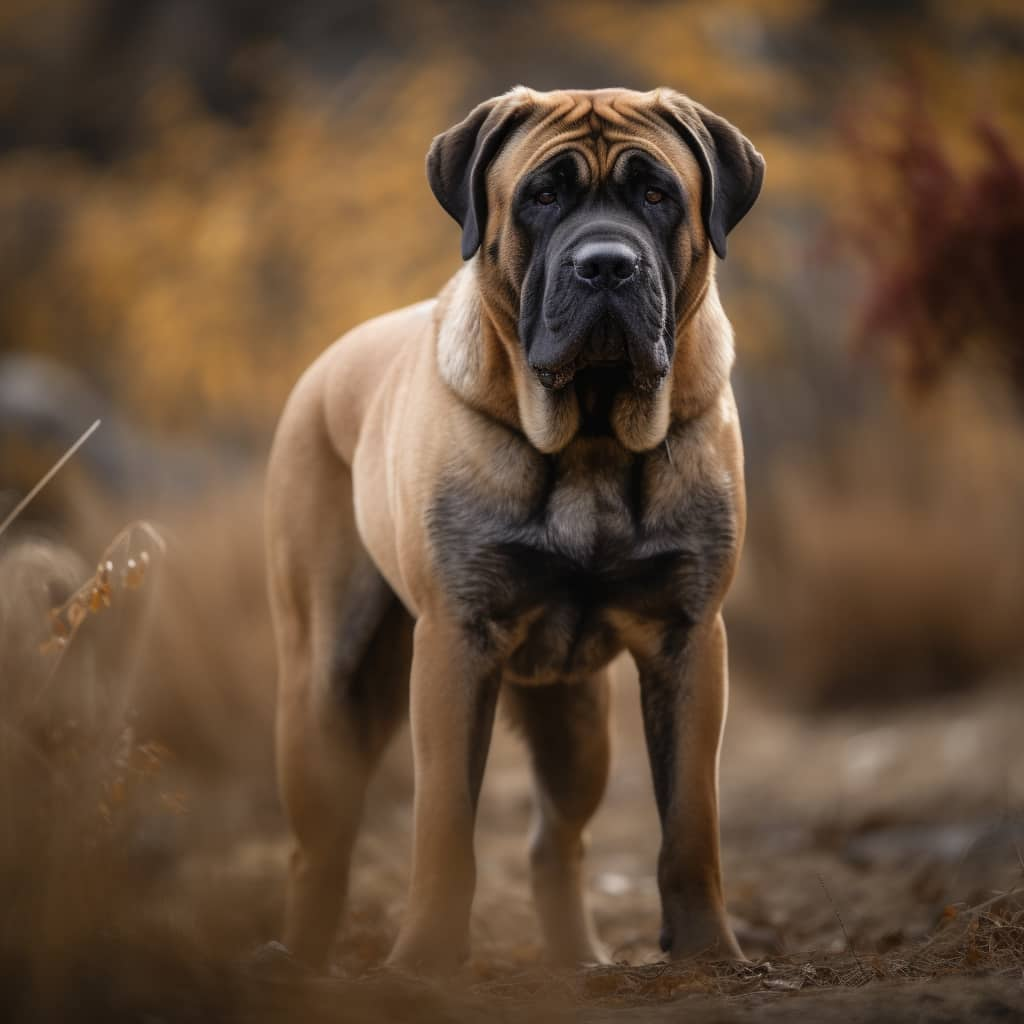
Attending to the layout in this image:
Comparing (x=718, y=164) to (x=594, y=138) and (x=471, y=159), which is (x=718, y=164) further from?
(x=471, y=159)

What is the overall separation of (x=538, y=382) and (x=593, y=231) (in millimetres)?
370

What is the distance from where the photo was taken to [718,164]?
3520 millimetres

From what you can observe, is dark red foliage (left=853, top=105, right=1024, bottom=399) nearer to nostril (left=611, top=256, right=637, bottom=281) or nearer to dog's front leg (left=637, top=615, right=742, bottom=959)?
dog's front leg (left=637, top=615, right=742, bottom=959)

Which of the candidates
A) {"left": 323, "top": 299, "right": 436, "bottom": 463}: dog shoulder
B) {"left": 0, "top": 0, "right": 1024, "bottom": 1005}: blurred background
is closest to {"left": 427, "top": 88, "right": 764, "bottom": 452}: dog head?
{"left": 323, "top": 299, "right": 436, "bottom": 463}: dog shoulder

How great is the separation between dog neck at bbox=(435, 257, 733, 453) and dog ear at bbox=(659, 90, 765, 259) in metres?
0.16

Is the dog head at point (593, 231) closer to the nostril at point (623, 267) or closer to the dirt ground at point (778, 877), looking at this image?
the nostril at point (623, 267)

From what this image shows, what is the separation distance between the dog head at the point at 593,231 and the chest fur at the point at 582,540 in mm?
88

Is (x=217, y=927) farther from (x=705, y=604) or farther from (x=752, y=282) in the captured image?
(x=752, y=282)

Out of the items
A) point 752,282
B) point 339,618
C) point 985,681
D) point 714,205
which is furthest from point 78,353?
point 714,205

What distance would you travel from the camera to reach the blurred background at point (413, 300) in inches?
182

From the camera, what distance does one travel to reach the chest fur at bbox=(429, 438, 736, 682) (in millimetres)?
3367

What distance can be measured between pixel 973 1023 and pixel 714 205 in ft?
6.17

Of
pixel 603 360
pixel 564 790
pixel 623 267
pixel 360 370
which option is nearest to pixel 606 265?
pixel 623 267

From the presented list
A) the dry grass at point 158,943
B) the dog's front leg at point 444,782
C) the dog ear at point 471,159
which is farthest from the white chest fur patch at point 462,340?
the dry grass at point 158,943
